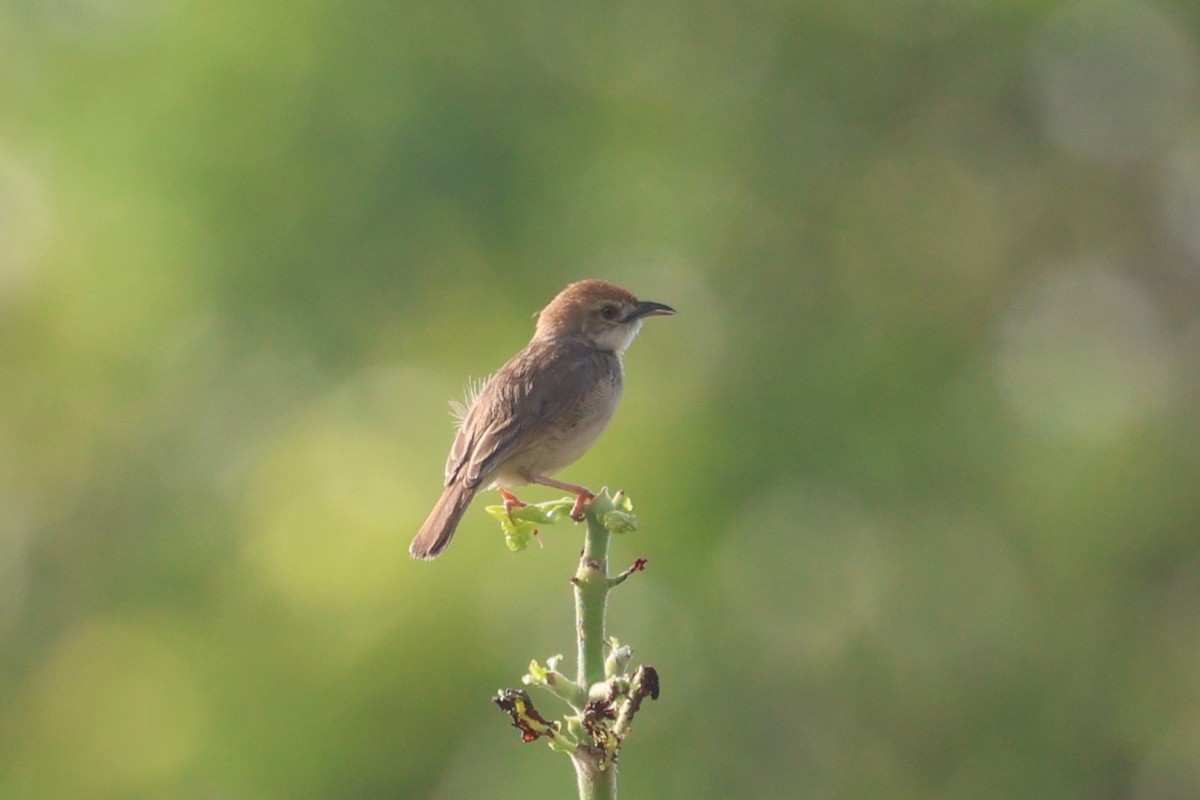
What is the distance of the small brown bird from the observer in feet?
16.9

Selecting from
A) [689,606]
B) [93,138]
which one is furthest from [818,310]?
[93,138]

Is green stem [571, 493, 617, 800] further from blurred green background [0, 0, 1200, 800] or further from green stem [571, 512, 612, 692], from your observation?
blurred green background [0, 0, 1200, 800]

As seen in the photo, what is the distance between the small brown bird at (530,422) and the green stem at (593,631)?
221cm

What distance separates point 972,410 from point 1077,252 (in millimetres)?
2340

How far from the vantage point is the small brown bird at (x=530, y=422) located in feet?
16.9

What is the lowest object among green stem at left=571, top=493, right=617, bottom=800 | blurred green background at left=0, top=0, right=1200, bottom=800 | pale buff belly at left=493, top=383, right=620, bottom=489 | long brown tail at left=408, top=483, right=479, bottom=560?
green stem at left=571, top=493, right=617, bottom=800

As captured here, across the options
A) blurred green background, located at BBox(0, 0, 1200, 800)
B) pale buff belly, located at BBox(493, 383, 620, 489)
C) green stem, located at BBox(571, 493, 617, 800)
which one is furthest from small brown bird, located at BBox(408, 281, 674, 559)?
blurred green background, located at BBox(0, 0, 1200, 800)

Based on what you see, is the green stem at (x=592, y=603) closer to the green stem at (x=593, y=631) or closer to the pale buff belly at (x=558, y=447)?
the green stem at (x=593, y=631)

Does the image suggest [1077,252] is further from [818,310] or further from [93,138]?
[93,138]

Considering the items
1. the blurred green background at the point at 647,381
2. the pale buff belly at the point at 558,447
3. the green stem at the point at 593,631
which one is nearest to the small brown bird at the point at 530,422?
the pale buff belly at the point at 558,447

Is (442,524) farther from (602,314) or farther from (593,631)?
(593,631)

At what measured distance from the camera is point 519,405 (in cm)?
565

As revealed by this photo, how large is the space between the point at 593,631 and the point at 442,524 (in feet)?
8.69

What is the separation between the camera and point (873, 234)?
13922mm
